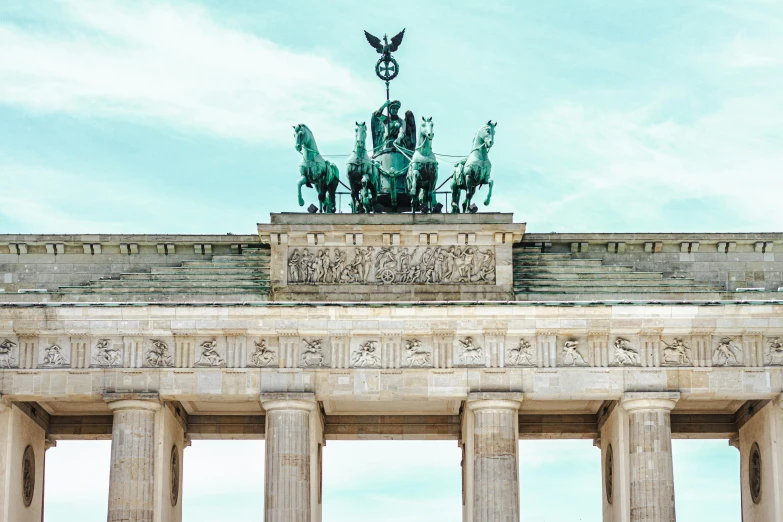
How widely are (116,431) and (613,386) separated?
12.6 m

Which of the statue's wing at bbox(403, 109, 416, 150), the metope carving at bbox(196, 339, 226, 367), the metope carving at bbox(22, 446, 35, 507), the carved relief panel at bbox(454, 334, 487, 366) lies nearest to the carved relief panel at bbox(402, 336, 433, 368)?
the carved relief panel at bbox(454, 334, 487, 366)

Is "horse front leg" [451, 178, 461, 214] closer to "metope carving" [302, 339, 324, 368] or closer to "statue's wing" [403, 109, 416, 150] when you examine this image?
"statue's wing" [403, 109, 416, 150]

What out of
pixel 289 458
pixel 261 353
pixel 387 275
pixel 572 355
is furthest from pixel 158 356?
pixel 572 355

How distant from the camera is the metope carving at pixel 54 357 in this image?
46406mm

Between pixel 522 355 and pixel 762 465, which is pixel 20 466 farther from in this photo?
pixel 762 465

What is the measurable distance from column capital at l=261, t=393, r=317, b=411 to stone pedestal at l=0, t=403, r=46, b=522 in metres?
6.56

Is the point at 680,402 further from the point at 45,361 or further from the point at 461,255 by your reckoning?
the point at 45,361

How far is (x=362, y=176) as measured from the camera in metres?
49.2

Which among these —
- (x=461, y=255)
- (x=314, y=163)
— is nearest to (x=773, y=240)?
(x=461, y=255)

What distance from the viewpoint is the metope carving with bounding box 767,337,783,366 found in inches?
1831

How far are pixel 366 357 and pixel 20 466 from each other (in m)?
9.46

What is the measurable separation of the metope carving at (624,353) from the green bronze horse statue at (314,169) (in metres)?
8.63

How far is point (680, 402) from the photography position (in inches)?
1885

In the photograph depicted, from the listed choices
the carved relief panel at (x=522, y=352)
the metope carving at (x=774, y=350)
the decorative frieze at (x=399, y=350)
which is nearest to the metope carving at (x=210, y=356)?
the decorative frieze at (x=399, y=350)
